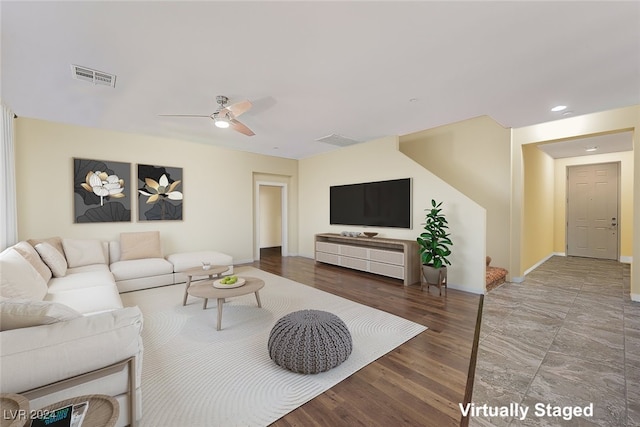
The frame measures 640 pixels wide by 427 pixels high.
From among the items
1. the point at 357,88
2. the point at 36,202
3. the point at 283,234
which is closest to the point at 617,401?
the point at 357,88

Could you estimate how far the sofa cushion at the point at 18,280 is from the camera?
206 centimetres

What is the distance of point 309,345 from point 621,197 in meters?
8.29

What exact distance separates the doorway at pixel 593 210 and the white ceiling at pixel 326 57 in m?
4.37

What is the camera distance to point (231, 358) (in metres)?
2.29

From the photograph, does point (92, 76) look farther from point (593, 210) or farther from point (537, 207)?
point (593, 210)

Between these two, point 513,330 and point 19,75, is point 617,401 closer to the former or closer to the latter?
point 513,330

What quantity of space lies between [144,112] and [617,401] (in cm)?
566

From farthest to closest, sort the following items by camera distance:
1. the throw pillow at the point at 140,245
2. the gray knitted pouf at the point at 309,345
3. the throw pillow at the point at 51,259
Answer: the throw pillow at the point at 140,245 < the throw pillow at the point at 51,259 < the gray knitted pouf at the point at 309,345

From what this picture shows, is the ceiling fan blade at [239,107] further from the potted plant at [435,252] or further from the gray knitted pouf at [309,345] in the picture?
the potted plant at [435,252]

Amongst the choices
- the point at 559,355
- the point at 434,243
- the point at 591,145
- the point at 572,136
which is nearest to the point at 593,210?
the point at 591,145

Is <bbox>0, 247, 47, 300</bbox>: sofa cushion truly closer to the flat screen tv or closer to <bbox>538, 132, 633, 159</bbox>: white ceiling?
the flat screen tv

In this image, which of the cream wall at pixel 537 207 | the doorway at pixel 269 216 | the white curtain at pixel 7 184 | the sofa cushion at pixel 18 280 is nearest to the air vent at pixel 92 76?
the white curtain at pixel 7 184

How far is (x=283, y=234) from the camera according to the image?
7.39m

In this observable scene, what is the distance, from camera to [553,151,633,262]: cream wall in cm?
605
